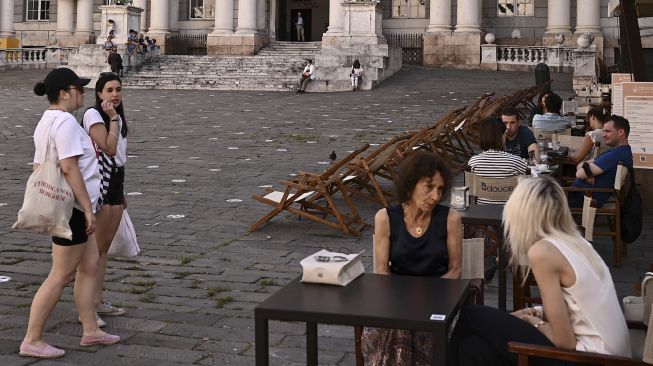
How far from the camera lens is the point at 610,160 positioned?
26.5 feet

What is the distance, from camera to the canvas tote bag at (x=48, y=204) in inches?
195

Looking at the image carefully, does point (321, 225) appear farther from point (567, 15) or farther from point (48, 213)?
point (567, 15)

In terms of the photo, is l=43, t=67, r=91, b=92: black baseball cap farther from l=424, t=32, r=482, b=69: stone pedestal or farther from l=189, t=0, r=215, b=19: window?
l=189, t=0, r=215, b=19: window

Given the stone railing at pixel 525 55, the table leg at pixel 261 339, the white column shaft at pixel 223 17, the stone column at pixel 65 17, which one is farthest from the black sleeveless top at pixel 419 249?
the stone column at pixel 65 17

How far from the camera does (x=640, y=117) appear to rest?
32.6 ft

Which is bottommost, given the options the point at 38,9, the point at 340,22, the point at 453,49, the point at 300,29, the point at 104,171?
the point at 104,171

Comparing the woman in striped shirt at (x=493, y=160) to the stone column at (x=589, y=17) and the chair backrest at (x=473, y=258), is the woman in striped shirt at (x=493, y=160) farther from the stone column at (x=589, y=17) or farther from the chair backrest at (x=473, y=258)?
the stone column at (x=589, y=17)

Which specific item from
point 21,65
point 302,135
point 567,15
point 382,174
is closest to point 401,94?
point 302,135

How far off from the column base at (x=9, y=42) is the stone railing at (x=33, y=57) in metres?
2.15

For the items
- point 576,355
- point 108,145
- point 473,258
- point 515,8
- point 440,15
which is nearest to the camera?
point 576,355

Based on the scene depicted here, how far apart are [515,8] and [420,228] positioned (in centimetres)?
3459

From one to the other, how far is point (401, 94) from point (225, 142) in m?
10.4

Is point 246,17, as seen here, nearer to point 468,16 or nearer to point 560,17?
point 468,16

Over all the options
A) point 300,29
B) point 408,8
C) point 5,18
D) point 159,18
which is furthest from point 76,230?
point 5,18
